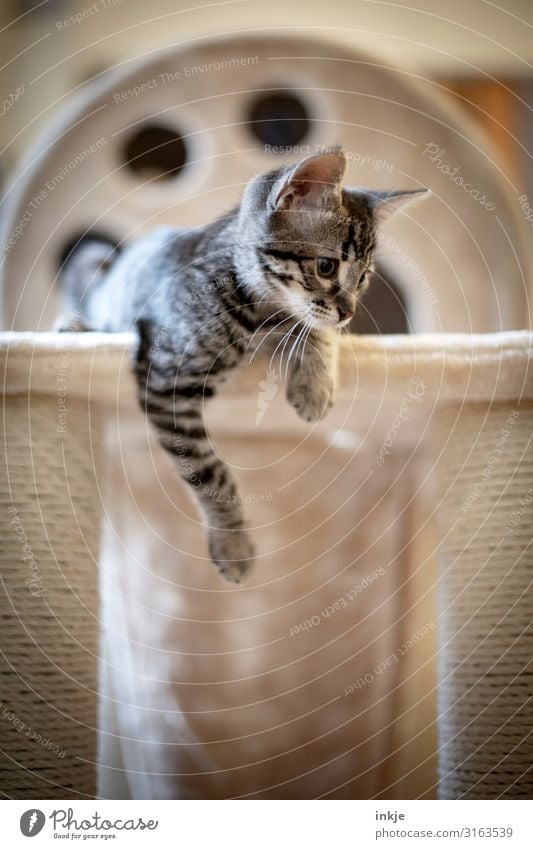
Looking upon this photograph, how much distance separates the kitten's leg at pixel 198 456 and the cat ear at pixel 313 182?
20cm

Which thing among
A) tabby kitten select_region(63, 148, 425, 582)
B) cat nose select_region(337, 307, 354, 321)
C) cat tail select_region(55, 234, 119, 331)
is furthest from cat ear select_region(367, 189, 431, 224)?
cat tail select_region(55, 234, 119, 331)

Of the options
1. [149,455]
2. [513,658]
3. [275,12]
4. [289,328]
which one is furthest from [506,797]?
[275,12]

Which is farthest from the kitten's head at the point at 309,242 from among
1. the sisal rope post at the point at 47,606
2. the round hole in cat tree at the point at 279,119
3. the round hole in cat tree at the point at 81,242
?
the round hole in cat tree at the point at 81,242

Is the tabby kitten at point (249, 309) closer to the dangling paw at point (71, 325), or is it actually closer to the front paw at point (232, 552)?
the front paw at point (232, 552)

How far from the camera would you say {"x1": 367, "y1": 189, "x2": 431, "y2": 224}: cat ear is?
0.67m

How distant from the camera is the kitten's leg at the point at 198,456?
0.68 metres

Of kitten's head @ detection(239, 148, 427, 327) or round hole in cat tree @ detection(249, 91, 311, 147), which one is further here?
round hole in cat tree @ detection(249, 91, 311, 147)

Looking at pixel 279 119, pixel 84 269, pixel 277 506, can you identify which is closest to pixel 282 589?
pixel 277 506

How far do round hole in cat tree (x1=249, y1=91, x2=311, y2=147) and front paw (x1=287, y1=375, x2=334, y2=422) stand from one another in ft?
1.61

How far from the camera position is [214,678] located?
1012 mm

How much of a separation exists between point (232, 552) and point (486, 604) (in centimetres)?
26

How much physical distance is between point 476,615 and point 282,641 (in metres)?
0.42

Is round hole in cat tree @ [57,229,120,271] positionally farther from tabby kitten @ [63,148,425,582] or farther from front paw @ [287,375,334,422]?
front paw @ [287,375,334,422]

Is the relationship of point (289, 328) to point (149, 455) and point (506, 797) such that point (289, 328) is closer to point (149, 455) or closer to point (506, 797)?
point (149, 455)
